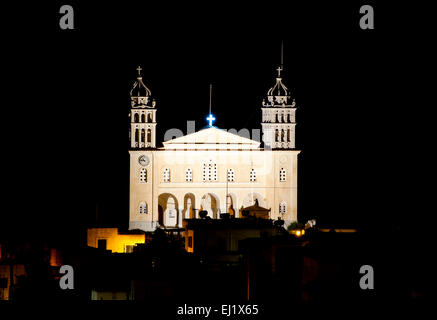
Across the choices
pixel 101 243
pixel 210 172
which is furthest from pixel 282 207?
pixel 101 243

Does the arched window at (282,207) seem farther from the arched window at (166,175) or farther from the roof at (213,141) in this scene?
the arched window at (166,175)

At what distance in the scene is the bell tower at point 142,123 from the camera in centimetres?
5747

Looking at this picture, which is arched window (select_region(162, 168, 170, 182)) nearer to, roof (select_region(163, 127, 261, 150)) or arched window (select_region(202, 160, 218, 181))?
roof (select_region(163, 127, 261, 150))

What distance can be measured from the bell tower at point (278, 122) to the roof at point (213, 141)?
28.3 inches

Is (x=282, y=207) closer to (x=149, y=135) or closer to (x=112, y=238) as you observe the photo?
(x=149, y=135)

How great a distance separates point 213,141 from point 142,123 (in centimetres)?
343

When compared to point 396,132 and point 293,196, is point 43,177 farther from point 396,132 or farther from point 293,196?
point 396,132

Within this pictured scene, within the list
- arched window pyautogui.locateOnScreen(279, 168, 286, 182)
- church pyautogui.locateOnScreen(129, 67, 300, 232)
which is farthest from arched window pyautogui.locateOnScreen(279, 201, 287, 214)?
arched window pyautogui.locateOnScreen(279, 168, 286, 182)

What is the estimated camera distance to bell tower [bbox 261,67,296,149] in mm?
57438

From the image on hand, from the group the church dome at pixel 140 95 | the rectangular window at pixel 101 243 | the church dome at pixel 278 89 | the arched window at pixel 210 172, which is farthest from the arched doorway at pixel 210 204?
the rectangular window at pixel 101 243

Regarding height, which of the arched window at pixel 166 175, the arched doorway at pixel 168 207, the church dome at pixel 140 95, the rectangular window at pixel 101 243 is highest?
the church dome at pixel 140 95

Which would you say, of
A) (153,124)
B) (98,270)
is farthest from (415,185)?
(98,270)

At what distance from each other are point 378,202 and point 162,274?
32.4 m

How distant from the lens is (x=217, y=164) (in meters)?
58.0
